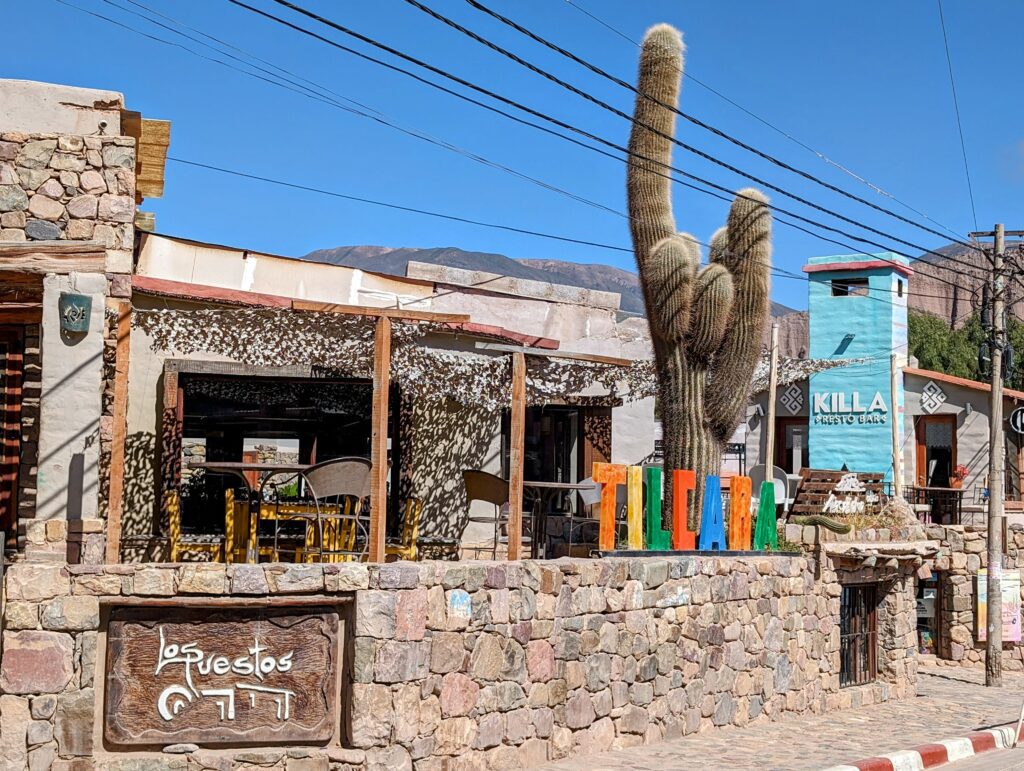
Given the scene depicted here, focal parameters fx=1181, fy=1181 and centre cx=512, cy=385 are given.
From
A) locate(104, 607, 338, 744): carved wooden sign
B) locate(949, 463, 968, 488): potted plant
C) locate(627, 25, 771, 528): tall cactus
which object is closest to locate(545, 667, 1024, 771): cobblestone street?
locate(104, 607, 338, 744): carved wooden sign

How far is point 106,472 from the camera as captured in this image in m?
9.74

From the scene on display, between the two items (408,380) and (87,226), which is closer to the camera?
(87,226)

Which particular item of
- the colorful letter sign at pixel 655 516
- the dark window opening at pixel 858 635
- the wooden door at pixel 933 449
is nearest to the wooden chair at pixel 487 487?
the colorful letter sign at pixel 655 516

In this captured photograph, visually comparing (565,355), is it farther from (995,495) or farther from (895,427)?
(895,427)

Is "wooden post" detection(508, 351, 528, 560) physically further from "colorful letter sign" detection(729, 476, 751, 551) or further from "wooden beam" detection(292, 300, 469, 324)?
"colorful letter sign" detection(729, 476, 751, 551)

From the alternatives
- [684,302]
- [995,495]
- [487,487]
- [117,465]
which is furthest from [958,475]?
[117,465]

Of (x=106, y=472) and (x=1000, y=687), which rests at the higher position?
(x=106, y=472)

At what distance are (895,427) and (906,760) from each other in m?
11.4

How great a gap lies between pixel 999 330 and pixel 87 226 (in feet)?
46.8

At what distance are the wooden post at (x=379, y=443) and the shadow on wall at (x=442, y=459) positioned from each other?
3.93m

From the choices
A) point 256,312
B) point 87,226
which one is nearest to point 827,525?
point 256,312

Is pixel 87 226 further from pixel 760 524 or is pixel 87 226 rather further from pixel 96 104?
pixel 760 524

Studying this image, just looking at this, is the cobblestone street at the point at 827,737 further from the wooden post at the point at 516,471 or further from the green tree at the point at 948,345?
the green tree at the point at 948,345

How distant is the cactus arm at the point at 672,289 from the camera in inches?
563
